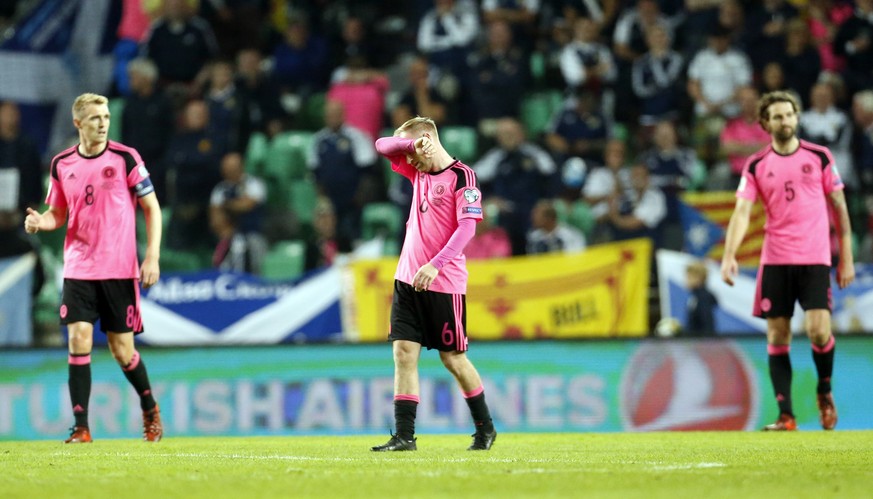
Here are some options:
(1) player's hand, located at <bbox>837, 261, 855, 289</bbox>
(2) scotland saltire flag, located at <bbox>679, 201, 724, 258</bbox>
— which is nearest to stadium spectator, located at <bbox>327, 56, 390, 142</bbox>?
(2) scotland saltire flag, located at <bbox>679, 201, 724, 258</bbox>

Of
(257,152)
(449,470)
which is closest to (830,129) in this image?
(257,152)

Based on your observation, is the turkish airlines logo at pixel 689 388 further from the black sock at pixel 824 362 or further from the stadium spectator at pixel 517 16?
the stadium spectator at pixel 517 16

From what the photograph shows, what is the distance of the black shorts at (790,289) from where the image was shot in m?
9.84

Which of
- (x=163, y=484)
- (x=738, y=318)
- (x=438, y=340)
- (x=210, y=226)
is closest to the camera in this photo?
(x=163, y=484)

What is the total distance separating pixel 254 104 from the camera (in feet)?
56.2

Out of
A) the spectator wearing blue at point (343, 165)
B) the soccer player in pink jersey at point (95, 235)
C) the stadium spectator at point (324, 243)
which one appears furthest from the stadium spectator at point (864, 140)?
the soccer player in pink jersey at point (95, 235)

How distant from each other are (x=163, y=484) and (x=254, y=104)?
464 inches

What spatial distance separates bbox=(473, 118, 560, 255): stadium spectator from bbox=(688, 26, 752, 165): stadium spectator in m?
1.96

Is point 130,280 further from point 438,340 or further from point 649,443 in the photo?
point 649,443

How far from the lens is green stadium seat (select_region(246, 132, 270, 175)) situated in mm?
16516

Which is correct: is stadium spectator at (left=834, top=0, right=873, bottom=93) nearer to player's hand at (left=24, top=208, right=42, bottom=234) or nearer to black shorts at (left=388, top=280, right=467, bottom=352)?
black shorts at (left=388, top=280, right=467, bottom=352)

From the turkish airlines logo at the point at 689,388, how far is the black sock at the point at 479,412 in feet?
14.6

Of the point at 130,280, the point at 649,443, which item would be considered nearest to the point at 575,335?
the point at 649,443

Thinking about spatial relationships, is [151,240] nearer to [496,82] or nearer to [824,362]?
[824,362]
